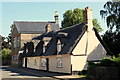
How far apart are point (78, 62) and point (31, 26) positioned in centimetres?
2765

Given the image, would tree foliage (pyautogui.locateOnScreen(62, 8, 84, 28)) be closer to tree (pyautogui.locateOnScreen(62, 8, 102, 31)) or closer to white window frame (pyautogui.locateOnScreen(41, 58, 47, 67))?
tree (pyautogui.locateOnScreen(62, 8, 102, 31))

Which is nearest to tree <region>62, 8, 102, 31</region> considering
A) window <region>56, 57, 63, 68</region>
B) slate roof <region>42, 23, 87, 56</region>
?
slate roof <region>42, 23, 87, 56</region>

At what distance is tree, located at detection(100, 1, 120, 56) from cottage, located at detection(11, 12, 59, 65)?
17.9 m

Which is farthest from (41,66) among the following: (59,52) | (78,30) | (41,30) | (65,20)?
(65,20)

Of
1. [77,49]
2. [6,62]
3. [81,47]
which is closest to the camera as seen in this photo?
[77,49]

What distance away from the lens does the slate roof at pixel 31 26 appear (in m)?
51.5

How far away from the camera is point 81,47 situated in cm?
2823

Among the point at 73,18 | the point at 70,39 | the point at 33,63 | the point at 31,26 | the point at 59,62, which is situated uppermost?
the point at 73,18

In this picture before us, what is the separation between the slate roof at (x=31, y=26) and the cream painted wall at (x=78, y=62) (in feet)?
80.9

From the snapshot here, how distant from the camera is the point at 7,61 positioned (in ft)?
203

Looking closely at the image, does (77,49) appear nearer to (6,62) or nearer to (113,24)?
(113,24)

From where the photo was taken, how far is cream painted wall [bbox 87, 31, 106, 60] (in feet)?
94.0

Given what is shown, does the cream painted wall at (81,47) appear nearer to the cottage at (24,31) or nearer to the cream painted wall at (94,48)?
the cream painted wall at (94,48)

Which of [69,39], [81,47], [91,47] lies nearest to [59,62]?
[69,39]
